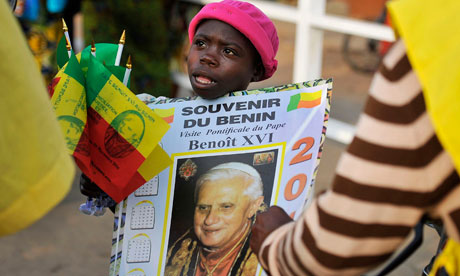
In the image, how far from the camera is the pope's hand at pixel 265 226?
4.40 feet

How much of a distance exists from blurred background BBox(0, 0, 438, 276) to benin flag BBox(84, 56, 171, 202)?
1730 mm

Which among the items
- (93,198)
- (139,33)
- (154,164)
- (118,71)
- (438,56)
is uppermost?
(438,56)

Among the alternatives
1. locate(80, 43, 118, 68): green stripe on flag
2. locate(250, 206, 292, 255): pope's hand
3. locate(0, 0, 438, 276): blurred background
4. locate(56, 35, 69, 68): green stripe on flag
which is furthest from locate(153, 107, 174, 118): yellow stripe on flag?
locate(0, 0, 438, 276): blurred background

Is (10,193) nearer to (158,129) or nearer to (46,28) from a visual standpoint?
(158,129)

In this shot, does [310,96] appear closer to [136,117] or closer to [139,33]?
[136,117]

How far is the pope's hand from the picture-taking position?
4.40 ft

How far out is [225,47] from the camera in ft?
6.54

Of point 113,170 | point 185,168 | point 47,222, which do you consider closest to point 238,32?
point 185,168

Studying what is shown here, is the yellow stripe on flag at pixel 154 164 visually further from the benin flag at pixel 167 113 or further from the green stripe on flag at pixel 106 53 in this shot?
the green stripe on flag at pixel 106 53

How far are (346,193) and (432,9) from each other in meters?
0.34

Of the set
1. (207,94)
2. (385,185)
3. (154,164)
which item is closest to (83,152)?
(154,164)

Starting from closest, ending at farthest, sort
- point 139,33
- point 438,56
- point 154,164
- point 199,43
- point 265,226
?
1. point 438,56
2. point 265,226
3. point 154,164
4. point 199,43
5. point 139,33

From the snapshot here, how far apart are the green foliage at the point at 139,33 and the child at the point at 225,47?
2671 mm

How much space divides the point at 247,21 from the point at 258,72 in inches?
8.4
